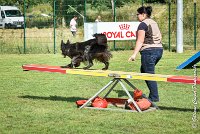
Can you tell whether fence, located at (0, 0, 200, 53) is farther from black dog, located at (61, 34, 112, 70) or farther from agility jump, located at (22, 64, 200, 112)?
agility jump, located at (22, 64, 200, 112)

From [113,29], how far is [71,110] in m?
16.2

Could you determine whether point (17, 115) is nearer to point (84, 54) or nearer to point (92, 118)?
point (92, 118)

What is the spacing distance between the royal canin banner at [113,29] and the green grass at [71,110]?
368 inches

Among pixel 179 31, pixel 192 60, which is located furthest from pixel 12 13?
pixel 192 60

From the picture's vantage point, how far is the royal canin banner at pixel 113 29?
1017 inches

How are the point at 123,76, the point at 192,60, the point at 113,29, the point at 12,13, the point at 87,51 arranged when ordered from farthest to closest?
the point at 12,13 < the point at 113,29 < the point at 87,51 < the point at 123,76 < the point at 192,60

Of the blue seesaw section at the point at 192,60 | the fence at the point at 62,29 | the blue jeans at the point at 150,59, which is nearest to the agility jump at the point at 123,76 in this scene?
the blue seesaw section at the point at 192,60

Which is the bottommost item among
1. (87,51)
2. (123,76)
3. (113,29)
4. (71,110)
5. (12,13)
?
(71,110)

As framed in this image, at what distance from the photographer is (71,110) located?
33.7 feet

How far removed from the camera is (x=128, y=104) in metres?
10.3

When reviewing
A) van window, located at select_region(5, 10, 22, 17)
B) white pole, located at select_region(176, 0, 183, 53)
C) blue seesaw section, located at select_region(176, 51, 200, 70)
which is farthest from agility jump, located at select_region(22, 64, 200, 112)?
van window, located at select_region(5, 10, 22, 17)

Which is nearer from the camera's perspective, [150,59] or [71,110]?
[71,110]

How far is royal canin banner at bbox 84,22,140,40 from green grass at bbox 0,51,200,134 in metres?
9.34

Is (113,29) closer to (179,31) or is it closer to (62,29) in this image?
(179,31)
